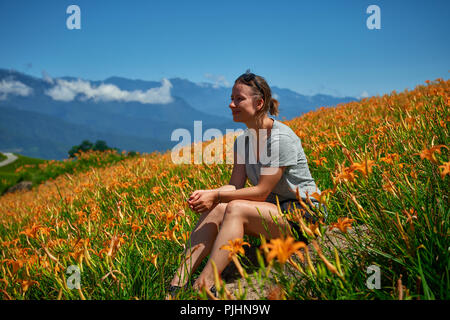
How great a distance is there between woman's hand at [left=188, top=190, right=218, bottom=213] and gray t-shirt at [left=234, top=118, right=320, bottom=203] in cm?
43

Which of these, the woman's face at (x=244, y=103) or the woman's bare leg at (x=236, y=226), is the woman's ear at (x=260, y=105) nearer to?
the woman's face at (x=244, y=103)

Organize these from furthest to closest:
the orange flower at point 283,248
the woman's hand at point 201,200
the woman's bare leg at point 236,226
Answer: the woman's hand at point 201,200 < the woman's bare leg at point 236,226 < the orange flower at point 283,248

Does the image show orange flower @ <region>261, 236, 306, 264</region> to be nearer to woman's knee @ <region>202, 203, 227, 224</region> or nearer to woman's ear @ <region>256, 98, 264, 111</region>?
woman's knee @ <region>202, 203, 227, 224</region>

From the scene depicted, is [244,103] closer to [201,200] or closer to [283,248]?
[201,200]

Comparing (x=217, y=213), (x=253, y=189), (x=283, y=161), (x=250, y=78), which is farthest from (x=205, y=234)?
(x=250, y=78)

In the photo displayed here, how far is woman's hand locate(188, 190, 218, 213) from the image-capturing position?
2109 mm

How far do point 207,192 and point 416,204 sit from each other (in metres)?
1.31

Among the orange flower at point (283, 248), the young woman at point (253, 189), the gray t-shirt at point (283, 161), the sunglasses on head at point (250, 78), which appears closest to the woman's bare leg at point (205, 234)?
the young woman at point (253, 189)

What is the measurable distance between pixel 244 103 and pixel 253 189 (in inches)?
27.2

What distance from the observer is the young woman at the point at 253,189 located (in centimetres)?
193

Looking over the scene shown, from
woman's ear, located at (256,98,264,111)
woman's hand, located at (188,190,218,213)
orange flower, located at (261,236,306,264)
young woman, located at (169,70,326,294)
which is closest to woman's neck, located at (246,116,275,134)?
young woman, located at (169,70,326,294)

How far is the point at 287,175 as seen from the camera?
2.27 meters
